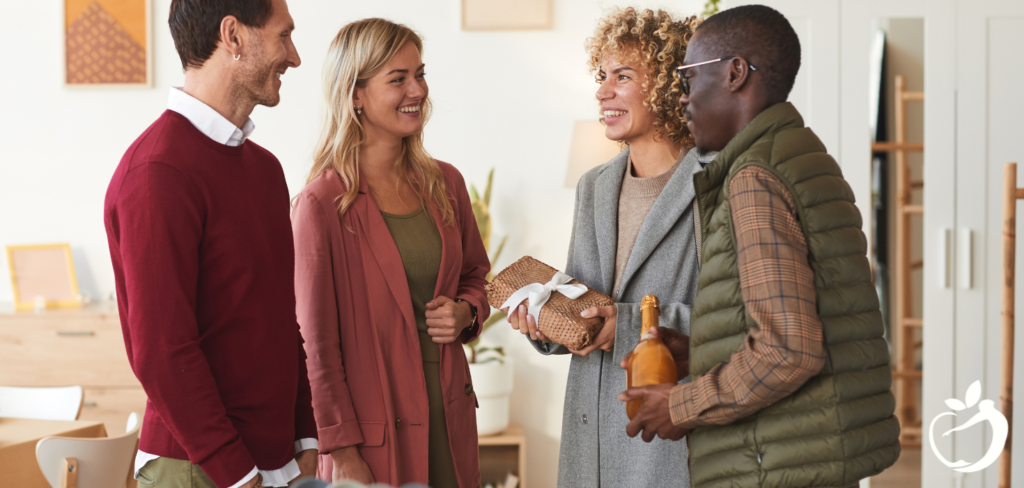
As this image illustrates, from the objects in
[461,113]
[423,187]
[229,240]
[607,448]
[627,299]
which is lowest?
[607,448]

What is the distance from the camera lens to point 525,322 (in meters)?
1.54

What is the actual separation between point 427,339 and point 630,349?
470mm

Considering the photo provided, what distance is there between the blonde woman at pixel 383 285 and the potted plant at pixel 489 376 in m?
1.53

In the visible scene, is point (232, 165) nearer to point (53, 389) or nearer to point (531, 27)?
point (53, 389)

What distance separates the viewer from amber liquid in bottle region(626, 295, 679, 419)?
130cm

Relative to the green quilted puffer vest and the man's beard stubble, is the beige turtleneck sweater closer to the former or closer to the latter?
the green quilted puffer vest

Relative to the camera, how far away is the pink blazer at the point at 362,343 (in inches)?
60.0

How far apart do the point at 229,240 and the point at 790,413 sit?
92 cm

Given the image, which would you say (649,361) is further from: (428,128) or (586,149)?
(428,128)

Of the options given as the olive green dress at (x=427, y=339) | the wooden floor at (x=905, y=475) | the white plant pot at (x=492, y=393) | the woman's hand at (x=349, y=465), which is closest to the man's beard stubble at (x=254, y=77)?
the olive green dress at (x=427, y=339)

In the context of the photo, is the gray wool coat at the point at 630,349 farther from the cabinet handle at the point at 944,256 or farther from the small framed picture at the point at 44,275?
the small framed picture at the point at 44,275

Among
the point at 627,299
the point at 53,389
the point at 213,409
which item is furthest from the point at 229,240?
the point at 53,389

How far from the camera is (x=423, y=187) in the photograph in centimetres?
179

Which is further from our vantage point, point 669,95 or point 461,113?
point 461,113
